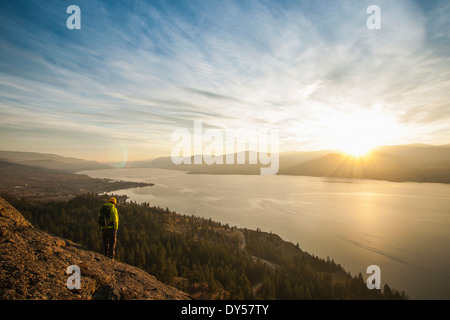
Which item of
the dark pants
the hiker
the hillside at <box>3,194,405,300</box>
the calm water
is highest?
the hiker

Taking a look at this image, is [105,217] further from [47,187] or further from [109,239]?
[47,187]

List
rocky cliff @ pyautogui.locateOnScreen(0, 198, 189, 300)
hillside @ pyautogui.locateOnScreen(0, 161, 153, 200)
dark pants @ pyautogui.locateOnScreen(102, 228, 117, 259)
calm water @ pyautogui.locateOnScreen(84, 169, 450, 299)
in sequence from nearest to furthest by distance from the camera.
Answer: rocky cliff @ pyautogui.locateOnScreen(0, 198, 189, 300) < dark pants @ pyautogui.locateOnScreen(102, 228, 117, 259) < calm water @ pyautogui.locateOnScreen(84, 169, 450, 299) < hillside @ pyautogui.locateOnScreen(0, 161, 153, 200)

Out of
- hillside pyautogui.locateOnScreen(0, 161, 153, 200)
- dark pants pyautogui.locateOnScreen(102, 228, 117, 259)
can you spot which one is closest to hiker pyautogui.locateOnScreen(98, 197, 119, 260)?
dark pants pyautogui.locateOnScreen(102, 228, 117, 259)

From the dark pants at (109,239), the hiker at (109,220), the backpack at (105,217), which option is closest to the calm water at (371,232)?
the dark pants at (109,239)
